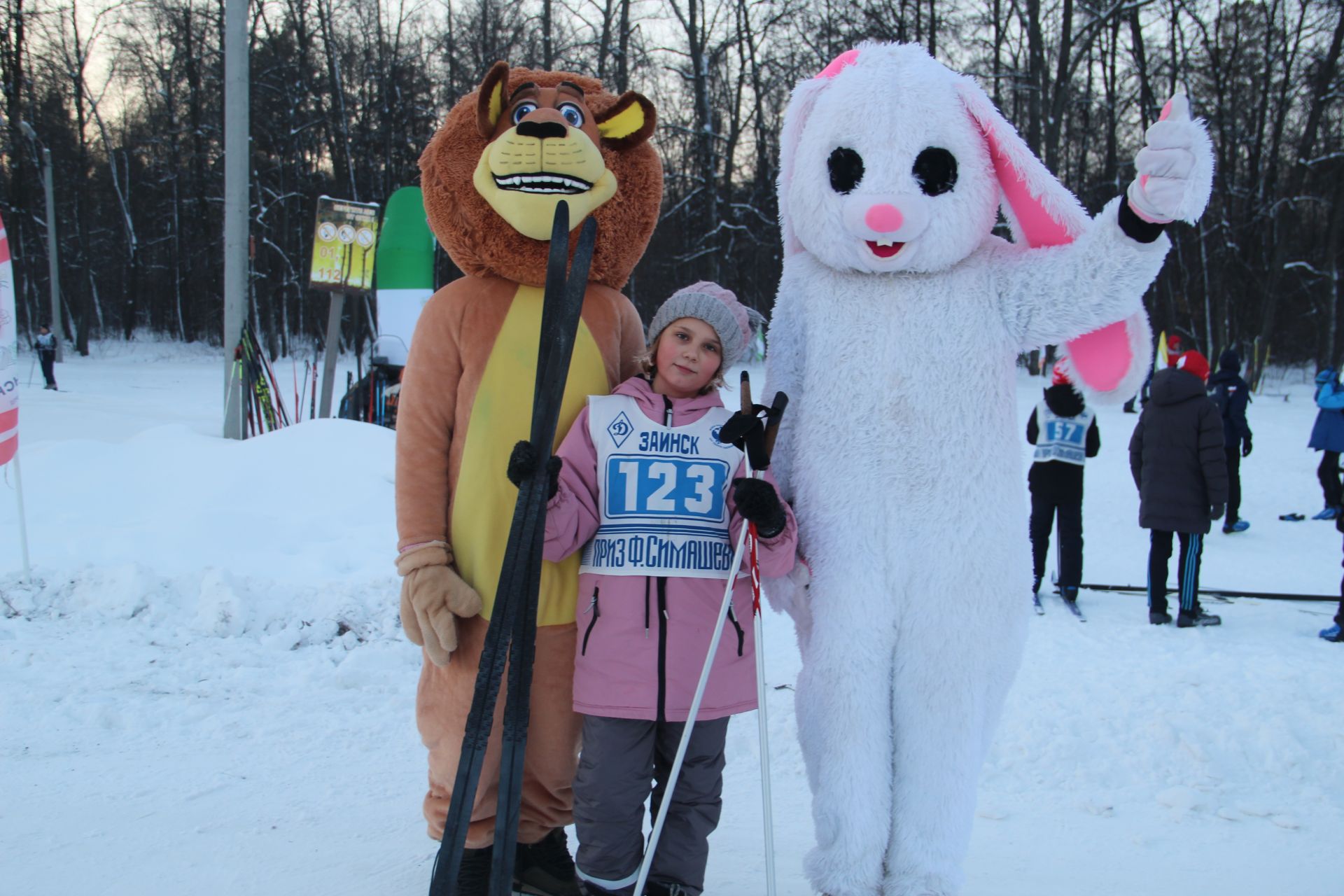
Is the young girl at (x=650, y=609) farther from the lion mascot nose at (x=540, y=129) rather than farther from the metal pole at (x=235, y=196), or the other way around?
the metal pole at (x=235, y=196)

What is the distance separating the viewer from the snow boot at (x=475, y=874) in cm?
210

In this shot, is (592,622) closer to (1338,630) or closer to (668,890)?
(668,890)

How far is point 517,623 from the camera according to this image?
182 cm

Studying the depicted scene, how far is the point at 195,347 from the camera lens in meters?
25.6

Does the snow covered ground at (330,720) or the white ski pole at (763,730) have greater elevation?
the white ski pole at (763,730)

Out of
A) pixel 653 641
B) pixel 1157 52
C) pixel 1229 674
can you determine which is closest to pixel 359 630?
pixel 653 641

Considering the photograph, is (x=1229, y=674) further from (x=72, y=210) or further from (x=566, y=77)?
(x=72, y=210)

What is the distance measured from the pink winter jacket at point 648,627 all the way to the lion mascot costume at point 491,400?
0.47 feet

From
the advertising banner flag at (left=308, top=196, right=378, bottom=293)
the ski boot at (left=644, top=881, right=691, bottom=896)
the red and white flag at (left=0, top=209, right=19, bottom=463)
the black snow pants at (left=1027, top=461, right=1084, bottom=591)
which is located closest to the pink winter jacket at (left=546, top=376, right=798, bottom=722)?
the ski boot at (left=644, top=881, right=691, bottom=896)

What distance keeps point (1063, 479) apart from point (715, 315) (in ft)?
14.0

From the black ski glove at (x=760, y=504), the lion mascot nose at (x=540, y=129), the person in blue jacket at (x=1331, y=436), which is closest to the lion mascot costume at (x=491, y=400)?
the lion mascot nose at (x=540, y=129)

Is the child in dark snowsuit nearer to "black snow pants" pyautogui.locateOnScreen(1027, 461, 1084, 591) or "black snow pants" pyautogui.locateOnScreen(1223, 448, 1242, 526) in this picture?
"black snow pants" pyautogui.locateOnScreen(1027, 461, 1084, 591)

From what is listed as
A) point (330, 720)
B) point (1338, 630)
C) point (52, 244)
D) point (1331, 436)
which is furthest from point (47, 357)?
point (1331, 436)

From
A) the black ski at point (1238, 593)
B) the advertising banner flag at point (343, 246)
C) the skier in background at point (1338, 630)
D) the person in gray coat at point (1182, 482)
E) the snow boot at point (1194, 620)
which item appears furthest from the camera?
the advertising banner flag at point (343, 246)
